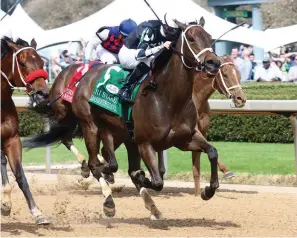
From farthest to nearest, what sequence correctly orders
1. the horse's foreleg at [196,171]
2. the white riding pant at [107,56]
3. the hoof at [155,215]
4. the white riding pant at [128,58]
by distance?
the white riding pant at [107,56] → the horse's foreleg at [196,171] → the white riding pant at [128,58] → the hoof at [155,215]

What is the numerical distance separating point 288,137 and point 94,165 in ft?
20.5

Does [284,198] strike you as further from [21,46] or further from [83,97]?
[21,46]

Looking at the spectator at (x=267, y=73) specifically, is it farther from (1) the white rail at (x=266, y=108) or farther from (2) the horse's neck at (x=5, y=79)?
(2) the horse's neck at (x=5, y=79)

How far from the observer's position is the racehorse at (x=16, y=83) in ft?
24.0

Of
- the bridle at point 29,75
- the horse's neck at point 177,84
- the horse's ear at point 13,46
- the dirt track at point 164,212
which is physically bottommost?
the dirt track at point 164,212

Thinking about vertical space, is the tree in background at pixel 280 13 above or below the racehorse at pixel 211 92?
below

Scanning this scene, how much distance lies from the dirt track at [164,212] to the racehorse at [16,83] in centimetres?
49

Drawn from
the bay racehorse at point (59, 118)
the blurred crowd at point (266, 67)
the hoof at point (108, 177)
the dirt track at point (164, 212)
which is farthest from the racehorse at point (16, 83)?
the blurred crowd at point (266, 67)

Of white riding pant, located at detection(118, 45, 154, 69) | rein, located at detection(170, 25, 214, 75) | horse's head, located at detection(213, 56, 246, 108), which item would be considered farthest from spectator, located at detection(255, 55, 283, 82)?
rein, located at detection(170, 25, 214, 75)

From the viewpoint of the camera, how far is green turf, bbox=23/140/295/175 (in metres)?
12.6

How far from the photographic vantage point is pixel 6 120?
756 centimetres

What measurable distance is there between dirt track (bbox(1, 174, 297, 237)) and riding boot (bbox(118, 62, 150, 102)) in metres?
1.12

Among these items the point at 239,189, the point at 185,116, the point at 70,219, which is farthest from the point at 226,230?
the point at 239,189

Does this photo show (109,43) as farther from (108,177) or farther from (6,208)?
(6,208)
